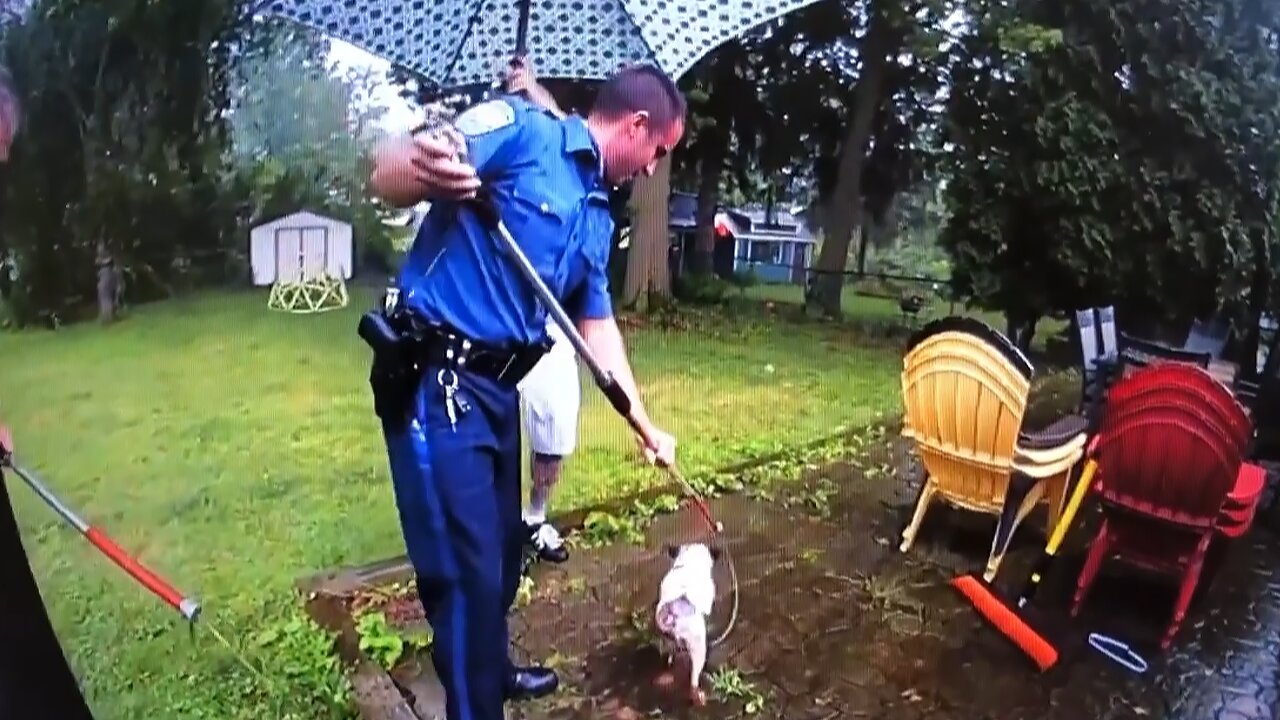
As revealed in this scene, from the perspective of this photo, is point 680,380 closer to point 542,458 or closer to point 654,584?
point 542,458

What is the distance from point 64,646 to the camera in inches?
66.3

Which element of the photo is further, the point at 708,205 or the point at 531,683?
the point at 531,683

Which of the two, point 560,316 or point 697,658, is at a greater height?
point 560,316

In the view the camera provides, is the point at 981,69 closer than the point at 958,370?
Yes

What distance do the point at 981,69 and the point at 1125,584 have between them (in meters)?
0.90

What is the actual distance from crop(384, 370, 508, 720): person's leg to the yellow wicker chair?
70 centimetres

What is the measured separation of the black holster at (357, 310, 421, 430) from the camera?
1.40 meters

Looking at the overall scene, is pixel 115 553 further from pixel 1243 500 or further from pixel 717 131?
pixel 1243 500

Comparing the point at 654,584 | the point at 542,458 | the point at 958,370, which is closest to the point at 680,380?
the point at 542,458

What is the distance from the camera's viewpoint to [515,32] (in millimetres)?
1417

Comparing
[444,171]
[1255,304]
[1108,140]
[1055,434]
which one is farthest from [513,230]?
[1255,304]

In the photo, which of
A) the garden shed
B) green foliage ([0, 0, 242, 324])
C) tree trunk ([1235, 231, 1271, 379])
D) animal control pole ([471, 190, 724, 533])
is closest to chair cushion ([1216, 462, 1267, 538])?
tree trunk ([1235, 231, 1271, 379])

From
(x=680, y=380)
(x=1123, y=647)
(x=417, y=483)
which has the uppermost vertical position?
(x=680, y=380)

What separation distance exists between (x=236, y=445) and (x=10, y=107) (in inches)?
21.9
